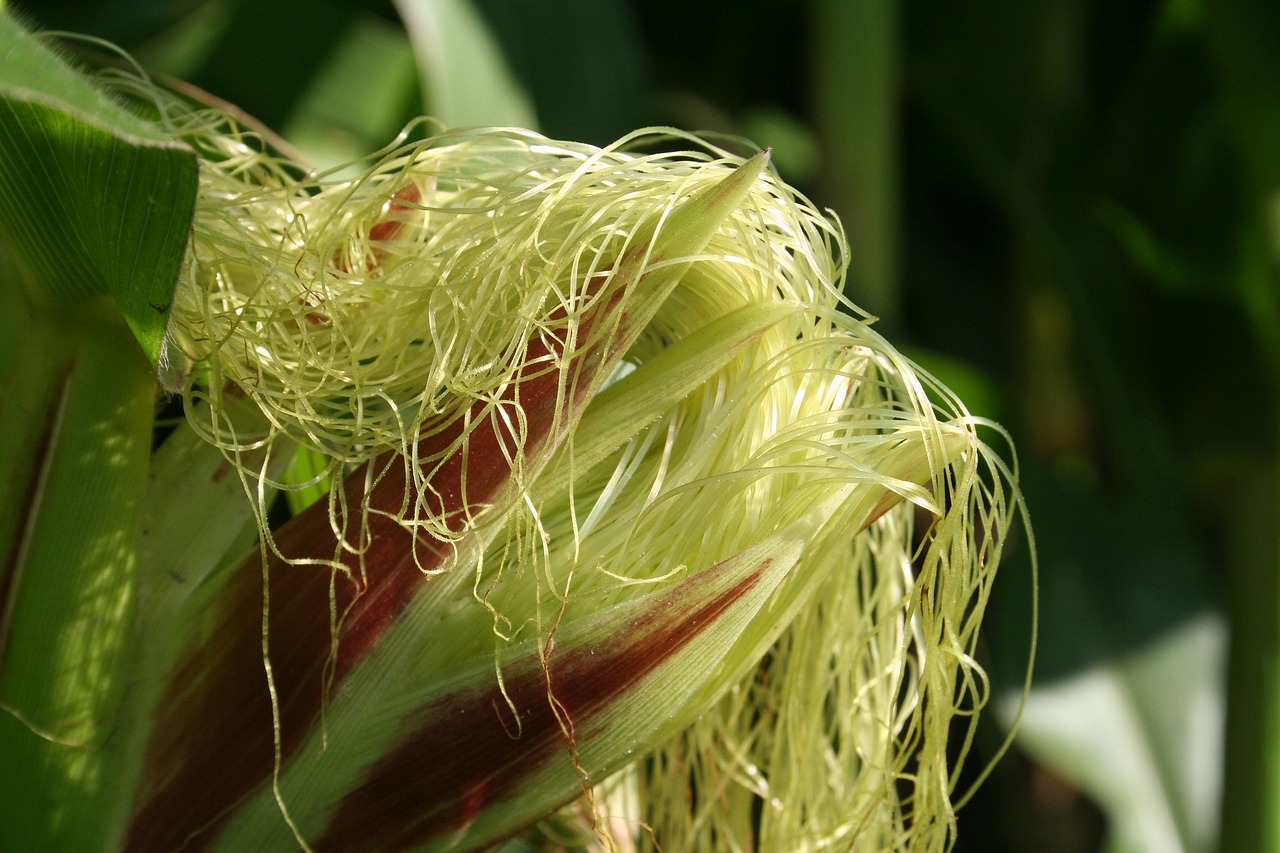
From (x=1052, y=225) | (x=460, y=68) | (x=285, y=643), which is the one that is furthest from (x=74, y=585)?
(x=1052, y=225)

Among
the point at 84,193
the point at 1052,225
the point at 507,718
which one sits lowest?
the point at 1052,225

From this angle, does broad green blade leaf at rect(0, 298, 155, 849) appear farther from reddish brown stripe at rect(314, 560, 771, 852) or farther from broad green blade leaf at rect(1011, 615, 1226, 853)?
broad green blade leaf at rect(1011, 615, 1226, 853)

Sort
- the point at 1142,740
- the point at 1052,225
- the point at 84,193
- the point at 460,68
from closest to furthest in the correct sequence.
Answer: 1. the point at 84,193
2. the point at 460,68
3. the point at 1142,740
4. the point at 1052,225

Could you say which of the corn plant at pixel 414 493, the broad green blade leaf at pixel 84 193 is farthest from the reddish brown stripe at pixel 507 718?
the broad green blade leaf at pixel 84 193

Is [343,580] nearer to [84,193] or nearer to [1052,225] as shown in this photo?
[84,193]

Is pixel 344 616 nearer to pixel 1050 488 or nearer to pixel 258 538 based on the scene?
pixel 258 538

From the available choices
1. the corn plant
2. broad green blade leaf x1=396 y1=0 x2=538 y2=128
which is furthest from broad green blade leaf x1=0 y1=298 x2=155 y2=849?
broad green blade leaf x1=396 y1=0 x2=538 y2=128

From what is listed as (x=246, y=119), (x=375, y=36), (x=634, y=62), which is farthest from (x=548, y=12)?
(x=246, y=119)
